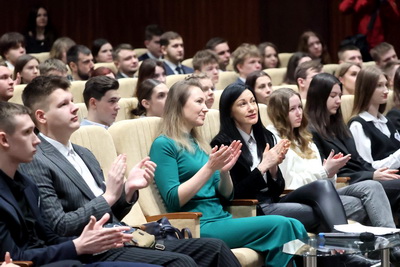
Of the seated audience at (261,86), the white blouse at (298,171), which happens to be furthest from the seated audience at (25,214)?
the seated audience at (261,86)

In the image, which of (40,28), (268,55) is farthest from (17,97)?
(40,28)

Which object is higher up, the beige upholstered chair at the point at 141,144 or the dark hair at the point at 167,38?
the dark hair at the point at 167,38

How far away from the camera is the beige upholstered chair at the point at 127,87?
743cm

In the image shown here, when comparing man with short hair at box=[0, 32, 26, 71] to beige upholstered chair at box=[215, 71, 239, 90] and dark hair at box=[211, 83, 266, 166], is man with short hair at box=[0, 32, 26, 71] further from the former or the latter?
dark hair at box=[211, 83, 266, 166]

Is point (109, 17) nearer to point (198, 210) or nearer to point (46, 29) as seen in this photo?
point (46, 29)

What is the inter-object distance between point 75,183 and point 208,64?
4340 mm

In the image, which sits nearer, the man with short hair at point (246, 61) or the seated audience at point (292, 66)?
the seated audience at point (292, 66)

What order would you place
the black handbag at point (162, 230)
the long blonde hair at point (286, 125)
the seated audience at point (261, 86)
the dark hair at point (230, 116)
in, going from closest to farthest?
the black handbag at point (162, 230), the dark hair at point (230, 116), the long blonde hair at point (286, 125), the seated audience at point (261, 86)

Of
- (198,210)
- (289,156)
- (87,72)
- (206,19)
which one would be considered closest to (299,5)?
(206,19)

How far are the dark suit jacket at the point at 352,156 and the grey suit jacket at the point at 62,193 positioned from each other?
2.01m

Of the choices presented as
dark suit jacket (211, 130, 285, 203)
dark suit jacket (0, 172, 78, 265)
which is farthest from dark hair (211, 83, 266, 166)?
dark suit jacket (0, 172, 78, 265)

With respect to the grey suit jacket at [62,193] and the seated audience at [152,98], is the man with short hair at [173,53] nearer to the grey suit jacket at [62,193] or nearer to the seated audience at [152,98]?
the seated audience at [152,98]

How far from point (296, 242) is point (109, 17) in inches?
337

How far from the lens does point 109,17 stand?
41.3 ft
